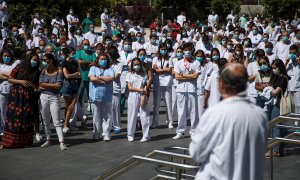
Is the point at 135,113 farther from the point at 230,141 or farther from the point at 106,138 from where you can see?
the point at 230,141

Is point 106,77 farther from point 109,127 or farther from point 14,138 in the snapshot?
point 14,138

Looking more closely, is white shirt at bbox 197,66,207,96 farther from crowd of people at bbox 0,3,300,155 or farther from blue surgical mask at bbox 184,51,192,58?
blue surgical mask at bbox 184,51,192,58

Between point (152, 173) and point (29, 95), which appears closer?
point (152, 173)

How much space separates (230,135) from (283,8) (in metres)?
35.0

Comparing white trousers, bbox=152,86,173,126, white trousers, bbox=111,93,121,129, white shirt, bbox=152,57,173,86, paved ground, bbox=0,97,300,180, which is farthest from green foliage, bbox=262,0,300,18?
paved ground, bbox=0,97,300,180

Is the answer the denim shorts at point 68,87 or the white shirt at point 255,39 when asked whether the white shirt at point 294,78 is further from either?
the white shirt at point 255,39

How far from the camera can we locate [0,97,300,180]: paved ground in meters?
10.1

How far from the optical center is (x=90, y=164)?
10.7m

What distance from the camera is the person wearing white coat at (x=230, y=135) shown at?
188 inches

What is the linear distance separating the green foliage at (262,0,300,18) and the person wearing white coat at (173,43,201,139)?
26.5 m

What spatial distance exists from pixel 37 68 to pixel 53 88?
2.15 feet

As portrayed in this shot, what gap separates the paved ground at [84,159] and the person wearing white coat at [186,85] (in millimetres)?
477

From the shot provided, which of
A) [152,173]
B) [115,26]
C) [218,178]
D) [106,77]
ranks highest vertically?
[115,26]

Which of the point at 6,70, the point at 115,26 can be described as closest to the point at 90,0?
the point at 115,26
